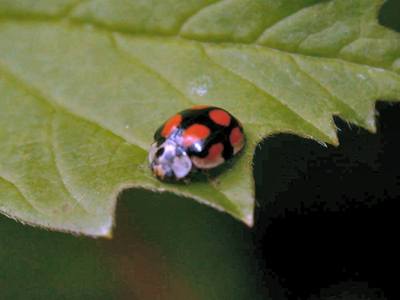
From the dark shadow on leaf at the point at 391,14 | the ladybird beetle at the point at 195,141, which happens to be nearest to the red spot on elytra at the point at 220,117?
the ladybird beetle at the point at 195,141

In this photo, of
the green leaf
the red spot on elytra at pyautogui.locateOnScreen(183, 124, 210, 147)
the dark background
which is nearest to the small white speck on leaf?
the green leaf

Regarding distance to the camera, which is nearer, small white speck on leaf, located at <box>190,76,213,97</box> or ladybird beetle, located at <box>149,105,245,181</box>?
ladybird beetle, located at <box>149,105,245,181</box>

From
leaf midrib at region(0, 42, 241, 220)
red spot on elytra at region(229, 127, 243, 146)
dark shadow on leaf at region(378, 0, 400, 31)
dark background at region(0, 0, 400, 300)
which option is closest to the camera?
leaf midrib at region(0, 42, 241, 220)

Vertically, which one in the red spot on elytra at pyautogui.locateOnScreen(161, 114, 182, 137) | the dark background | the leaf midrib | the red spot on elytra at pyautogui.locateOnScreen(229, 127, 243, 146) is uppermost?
the red spot on elytra at pyautogui.locateOnScreen(229, 127, 243, 146)

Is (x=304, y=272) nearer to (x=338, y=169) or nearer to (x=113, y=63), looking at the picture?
(x=338, y=169)

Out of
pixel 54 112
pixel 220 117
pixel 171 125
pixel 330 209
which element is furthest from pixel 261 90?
pixel 330 209

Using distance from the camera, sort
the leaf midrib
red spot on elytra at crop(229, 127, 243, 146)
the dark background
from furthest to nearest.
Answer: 1. the dark background
2. red spot on elytra at crop(229, 127, 243, 146)
3. the leaf midrib

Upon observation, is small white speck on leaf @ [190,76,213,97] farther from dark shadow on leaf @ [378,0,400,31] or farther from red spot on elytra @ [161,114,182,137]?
dark shadow on leaf @ [378,0,400,31]
